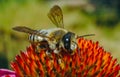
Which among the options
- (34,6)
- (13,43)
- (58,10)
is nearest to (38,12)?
(34,6)

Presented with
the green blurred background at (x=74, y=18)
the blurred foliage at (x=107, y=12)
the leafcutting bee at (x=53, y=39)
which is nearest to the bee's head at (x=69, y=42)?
the leafcutting bee at (x=53, y=39)

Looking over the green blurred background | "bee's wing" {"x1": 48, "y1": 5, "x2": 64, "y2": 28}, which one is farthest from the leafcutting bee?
the green blurred background

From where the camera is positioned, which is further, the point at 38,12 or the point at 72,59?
the point at 38,12

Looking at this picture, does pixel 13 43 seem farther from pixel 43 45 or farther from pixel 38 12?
pixel 43 45

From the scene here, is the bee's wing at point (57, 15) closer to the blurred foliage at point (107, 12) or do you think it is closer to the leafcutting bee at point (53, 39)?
the leafcutting bee at point (53, 39)

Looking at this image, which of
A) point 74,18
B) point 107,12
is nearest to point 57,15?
point 74,18

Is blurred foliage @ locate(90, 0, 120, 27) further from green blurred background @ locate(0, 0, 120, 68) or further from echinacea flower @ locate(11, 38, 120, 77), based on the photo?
echinacea flower @ locate(11, 38, 120, 77)
